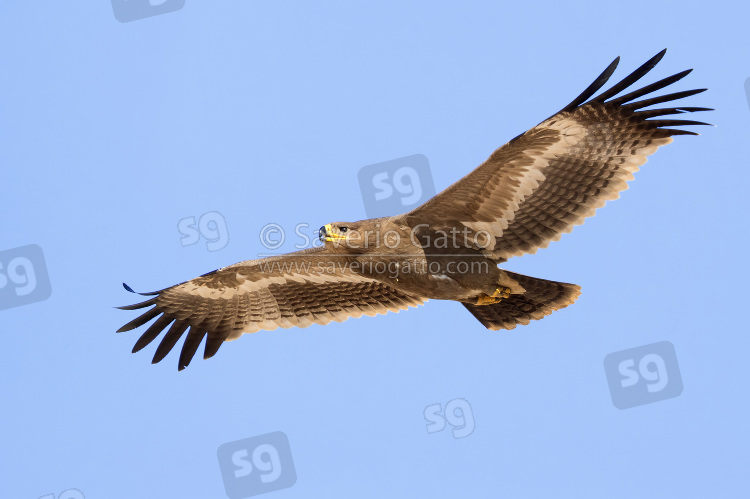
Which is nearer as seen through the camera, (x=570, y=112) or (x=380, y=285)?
(x=570, y=112)

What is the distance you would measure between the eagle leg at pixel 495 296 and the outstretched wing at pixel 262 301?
84 centimetres

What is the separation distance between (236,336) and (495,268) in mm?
3032

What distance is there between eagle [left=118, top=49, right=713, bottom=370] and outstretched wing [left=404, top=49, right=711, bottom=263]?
10mm

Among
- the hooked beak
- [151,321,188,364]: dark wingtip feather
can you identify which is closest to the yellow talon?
the hooked beak

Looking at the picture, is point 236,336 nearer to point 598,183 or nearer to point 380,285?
point 380,285

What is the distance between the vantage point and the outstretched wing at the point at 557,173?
357 inches

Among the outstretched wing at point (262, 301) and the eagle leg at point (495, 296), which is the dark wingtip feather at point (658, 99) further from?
the outstretched wing at point (262, 301)

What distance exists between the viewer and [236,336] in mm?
10594

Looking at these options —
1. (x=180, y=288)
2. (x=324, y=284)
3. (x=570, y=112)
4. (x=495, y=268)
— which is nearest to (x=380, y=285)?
(x=324, y=284)

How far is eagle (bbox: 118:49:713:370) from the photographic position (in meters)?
9.14

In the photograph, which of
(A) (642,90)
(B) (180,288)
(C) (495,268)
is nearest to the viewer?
(A) (642,90)

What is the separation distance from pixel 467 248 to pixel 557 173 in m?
1.19

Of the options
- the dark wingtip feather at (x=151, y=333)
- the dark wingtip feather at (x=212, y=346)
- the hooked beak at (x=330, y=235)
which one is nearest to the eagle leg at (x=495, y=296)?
the hooked beak at (x=330, y=235)

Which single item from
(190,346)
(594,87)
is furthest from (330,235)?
(594,87)
